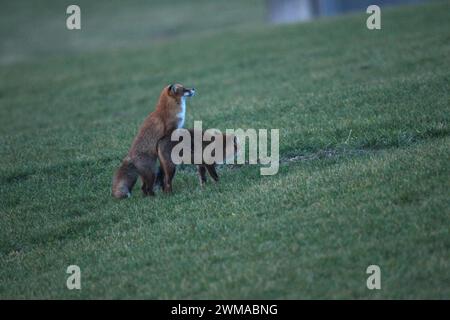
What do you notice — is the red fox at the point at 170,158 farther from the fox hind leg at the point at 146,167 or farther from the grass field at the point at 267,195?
the grass field at the point at 267,195

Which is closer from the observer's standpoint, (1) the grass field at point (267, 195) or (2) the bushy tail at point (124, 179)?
(1) the grass field at point (267, 195)

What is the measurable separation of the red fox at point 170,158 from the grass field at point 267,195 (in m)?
0.29

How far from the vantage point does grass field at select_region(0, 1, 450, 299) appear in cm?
850

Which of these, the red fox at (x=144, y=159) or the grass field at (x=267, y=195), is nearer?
the grass field at (x=267, y=195)

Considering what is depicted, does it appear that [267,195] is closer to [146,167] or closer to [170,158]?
[170,158]

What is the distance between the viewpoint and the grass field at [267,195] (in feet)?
27.9

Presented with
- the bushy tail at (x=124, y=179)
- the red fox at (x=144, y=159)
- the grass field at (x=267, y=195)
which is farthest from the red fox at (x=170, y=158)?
the bushy tail at (x=124, y=179)

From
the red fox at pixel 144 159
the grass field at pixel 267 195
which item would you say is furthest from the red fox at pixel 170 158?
the grass field at pixel 267 195

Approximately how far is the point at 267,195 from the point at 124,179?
247cm

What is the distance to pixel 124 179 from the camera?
37.9 ft

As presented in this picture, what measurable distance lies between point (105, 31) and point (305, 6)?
1467cm

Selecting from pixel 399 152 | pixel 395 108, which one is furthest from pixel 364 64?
pixel 399 152

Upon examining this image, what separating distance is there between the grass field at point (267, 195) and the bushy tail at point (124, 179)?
0.24 metres

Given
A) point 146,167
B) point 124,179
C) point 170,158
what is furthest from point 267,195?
point 124,179
